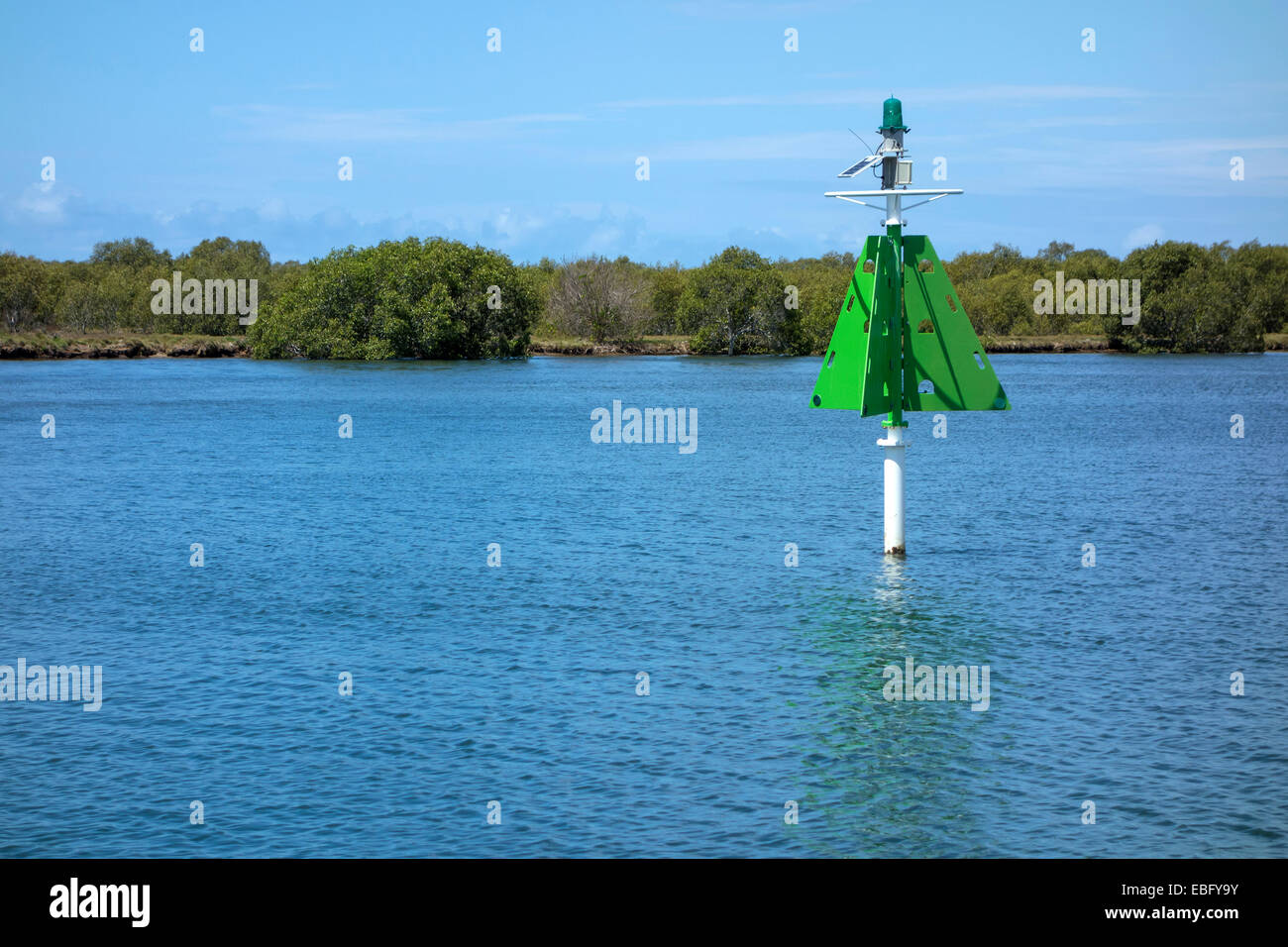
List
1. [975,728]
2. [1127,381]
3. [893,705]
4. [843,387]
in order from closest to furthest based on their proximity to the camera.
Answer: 1. [975,728]
2. [893,705]
3. [843,387]
4. [1127,381]

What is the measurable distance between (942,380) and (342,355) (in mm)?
129617

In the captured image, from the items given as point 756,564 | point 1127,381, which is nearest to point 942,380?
point 756,564

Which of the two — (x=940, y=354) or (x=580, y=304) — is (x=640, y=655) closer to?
(x=940, y=354)

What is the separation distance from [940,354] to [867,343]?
175cm

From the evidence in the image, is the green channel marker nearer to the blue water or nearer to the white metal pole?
the white metal pole

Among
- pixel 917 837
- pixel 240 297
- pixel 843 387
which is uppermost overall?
pixel 240 297

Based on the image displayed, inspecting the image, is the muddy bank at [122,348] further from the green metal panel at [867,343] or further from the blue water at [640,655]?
the green metal panel at [867,343]

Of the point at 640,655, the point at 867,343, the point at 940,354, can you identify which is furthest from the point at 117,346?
the point at 640,655

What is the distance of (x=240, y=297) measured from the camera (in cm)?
16712

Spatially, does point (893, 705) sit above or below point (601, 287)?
below

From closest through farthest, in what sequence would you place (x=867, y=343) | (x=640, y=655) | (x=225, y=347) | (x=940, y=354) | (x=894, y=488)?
(x=640, y=655) → (x=867, y=343) → (x=940, y=354) → (x=894, y=488) → (x=225, y=347)

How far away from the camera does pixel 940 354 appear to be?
1070 inches

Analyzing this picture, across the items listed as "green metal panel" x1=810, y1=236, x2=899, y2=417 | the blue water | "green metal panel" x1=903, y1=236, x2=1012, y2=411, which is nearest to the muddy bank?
the blue water

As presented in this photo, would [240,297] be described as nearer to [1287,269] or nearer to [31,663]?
[1287,269]
